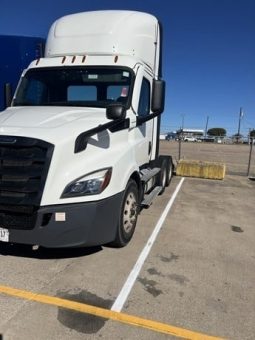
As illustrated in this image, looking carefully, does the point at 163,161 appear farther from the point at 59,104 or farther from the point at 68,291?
the point at 68,291

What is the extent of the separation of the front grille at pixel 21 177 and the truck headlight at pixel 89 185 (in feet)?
1.03

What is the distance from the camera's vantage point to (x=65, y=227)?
13.8 ft

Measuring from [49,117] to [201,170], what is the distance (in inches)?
352

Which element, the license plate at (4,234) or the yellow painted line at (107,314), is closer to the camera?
the yellow painted line at (107,314)

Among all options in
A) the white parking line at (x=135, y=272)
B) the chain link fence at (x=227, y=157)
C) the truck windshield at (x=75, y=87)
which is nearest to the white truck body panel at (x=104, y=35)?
the truck windshield at (x=75, y=87)

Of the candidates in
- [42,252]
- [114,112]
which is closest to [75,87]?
[114,112]

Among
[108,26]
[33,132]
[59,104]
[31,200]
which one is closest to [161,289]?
[31,200]

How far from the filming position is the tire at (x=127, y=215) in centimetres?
503

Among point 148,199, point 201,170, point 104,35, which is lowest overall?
point 201,170

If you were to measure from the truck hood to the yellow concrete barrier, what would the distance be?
8020mm

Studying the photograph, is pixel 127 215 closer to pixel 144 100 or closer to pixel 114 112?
pixel 114 112

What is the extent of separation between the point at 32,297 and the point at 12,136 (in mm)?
1773

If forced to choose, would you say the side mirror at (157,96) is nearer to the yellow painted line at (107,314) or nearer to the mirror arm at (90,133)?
the mirror arm at (90,133)

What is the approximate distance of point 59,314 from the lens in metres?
3.52
